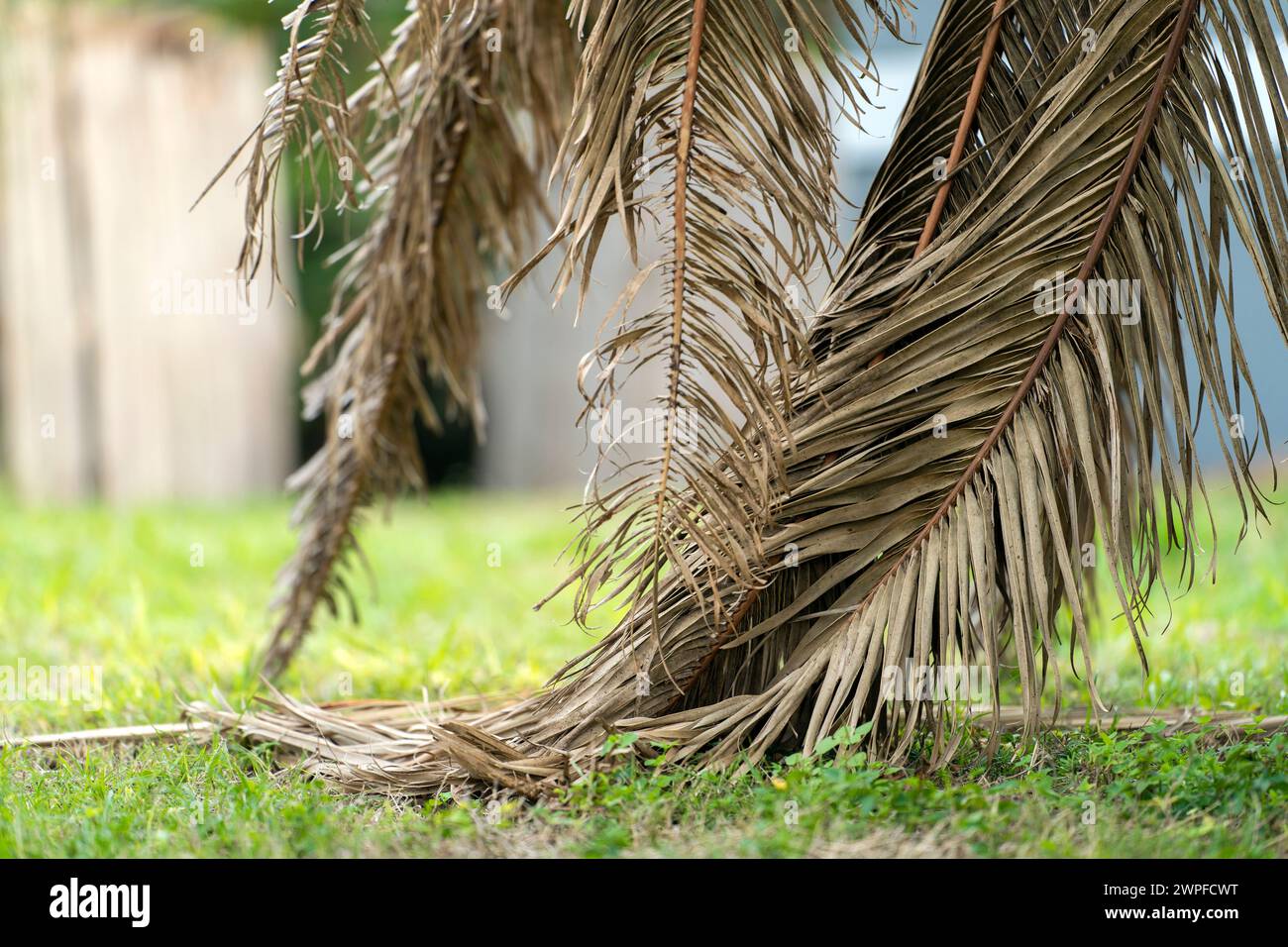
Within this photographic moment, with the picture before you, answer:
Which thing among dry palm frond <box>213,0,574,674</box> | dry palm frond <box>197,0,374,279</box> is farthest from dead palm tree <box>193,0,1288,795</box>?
dry palm frond <box>213,0,574,674</box>

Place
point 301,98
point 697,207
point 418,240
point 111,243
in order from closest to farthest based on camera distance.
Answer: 1. point 697,207
2. point 301,98
3. point 418,240
4. point 111,243

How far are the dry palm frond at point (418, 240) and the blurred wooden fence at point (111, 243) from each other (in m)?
4.52

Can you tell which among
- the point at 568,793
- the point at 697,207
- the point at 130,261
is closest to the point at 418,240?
the point at 697,207

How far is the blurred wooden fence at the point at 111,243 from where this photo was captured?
750 centimetres

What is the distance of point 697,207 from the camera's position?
1987 millimetres

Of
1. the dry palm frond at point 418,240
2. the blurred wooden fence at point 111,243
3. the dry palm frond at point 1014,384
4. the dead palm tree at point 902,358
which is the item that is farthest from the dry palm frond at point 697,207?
the blurred wooden fence at point 111,243

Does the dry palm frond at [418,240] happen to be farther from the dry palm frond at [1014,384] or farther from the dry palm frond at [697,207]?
the dry palm frond at [1014,384]

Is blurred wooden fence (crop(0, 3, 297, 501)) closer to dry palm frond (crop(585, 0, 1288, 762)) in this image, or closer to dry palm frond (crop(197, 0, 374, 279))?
dry palm frond (crop(197, 0, 374, 279))

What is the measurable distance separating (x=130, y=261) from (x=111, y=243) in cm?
15

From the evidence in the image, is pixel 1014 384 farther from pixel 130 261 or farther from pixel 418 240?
pixel 130 261

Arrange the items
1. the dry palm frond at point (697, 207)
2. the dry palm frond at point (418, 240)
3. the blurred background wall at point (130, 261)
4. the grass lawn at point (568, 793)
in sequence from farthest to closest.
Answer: the blurred background wall at point (130, 261), the dry palm frond at point (418, 240), the dry palm frond at point (697, 207), the grass lawn at point (568, 793)

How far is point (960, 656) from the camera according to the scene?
2119 mm

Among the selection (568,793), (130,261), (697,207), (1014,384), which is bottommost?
(568,793)

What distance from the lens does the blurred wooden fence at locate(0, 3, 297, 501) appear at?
7496 millimetres
